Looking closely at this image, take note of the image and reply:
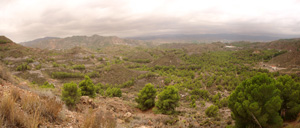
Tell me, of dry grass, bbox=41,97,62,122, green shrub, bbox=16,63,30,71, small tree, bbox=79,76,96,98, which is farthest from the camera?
green shrub, bbox=16,63,30,71

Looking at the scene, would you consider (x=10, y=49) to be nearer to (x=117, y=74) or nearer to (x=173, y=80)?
(x=117, y=74)

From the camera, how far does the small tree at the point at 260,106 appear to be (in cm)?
962


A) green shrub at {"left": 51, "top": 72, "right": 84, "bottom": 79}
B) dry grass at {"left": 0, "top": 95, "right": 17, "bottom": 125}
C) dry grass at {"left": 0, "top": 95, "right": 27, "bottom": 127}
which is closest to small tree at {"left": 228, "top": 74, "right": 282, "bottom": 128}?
dry grass at {"left": 0, "top": 95, "right": 27, "bottom": 127}

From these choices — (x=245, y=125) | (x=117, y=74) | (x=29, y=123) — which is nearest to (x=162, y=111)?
(x=245, y=125)

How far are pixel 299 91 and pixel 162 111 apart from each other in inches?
612

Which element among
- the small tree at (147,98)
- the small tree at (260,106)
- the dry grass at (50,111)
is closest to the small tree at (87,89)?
the small tree at (147,98)

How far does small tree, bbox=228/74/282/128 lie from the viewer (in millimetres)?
9625

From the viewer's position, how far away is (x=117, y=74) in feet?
228

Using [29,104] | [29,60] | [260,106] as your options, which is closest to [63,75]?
[29,60]

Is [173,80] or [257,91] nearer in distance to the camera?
[257,91]

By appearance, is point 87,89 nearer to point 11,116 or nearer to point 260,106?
point 11,116

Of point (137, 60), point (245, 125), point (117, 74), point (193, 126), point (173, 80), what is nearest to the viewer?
point (245, 125)

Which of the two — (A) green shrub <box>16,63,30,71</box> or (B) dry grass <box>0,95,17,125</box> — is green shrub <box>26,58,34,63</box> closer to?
(A) green shrub <box>16,63,30,71</box>

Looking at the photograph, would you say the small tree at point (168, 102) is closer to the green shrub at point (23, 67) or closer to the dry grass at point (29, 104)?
the dry grass at point (29, 104)
